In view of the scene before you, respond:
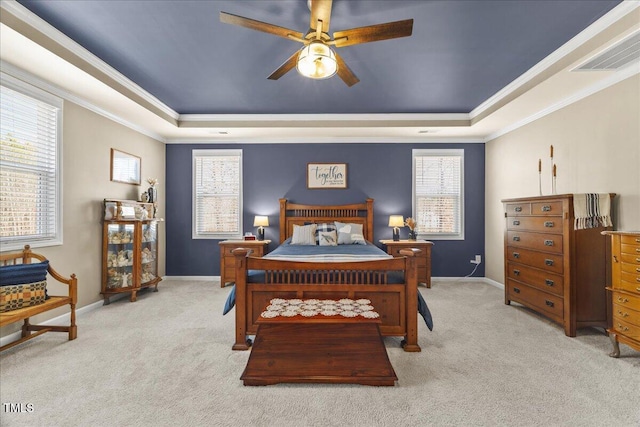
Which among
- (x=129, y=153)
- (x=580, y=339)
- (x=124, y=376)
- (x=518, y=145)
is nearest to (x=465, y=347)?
(x=580, y=339)

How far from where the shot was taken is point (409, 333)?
272 cm

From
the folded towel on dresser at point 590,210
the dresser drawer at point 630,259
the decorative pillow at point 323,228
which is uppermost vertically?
the folded towel on dresser at point 590,210

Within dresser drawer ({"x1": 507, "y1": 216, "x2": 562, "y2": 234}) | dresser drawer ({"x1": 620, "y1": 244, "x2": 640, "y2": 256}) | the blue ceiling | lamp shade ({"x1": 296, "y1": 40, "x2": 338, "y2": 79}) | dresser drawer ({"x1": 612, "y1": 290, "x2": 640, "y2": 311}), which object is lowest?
dresser drawer ({"x1": 612, "y1": 290, "x2": 640, "y2": 311})

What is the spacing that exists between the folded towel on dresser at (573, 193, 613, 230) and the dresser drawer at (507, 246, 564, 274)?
422mm

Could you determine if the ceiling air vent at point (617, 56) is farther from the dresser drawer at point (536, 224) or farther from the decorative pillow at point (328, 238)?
the decorative pillow at point (328, 238)

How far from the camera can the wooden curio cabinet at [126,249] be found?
4031 mm

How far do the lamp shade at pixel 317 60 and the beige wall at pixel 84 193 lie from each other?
117 inches

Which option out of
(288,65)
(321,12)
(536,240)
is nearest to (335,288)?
(288,65)

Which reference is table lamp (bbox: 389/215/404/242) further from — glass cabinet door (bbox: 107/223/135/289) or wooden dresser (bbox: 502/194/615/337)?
glass cabinet door (bbox: 107/223/135/289)

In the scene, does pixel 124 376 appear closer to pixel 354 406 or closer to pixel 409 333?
pixel 354 406

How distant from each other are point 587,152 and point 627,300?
1726 millimetres

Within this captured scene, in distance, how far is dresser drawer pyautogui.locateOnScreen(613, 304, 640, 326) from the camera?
94.8 inches

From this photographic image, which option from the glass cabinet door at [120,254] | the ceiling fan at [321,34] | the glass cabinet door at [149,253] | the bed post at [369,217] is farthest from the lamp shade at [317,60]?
the glass cabinet door at [149,253]

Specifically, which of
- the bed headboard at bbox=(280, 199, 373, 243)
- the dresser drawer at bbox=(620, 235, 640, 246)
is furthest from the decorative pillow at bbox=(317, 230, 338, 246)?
the dresser drawer at bbox=(620, 235, 640, 246)
